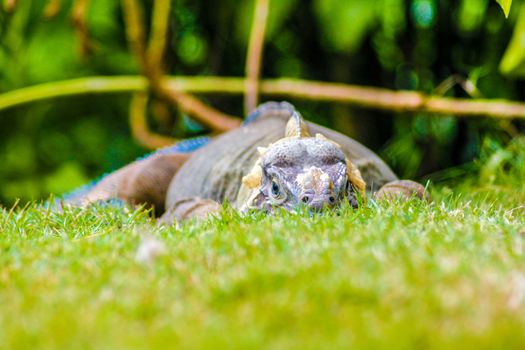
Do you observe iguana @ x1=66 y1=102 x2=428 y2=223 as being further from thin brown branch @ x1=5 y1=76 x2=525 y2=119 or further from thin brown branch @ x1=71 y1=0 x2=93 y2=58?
thin brown branch @ x1=71 y1=0 x2=93 y2=58

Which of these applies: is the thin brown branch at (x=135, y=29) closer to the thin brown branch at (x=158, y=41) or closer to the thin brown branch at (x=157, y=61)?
the thin brown branch at (x=157, y=61)

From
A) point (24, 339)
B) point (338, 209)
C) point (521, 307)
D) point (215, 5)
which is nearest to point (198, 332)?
point (24, 339)

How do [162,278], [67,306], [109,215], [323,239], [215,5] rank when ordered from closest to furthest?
[67,306] < [162,278] < [323,239] < [109,215] < [215,5]

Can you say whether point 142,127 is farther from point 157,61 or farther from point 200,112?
point 157,61

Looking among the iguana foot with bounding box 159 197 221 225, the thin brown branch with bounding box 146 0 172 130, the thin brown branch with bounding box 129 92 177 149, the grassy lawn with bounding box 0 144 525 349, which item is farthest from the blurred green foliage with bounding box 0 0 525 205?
the grassy lawn with bounding box 0 144 525 349

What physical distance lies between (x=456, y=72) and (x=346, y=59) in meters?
1.37

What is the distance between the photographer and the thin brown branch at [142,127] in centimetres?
1089

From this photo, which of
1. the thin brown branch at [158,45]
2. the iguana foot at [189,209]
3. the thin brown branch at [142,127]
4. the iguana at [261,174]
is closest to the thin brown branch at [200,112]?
the thin brown branch at [158,45]

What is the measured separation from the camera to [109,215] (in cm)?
554

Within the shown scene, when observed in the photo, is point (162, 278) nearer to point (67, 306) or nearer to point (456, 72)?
point (67, 306)

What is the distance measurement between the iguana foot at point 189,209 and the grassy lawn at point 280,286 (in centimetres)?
138

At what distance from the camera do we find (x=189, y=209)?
5.99m

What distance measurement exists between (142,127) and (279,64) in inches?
79.2

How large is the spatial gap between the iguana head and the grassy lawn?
594 mm
